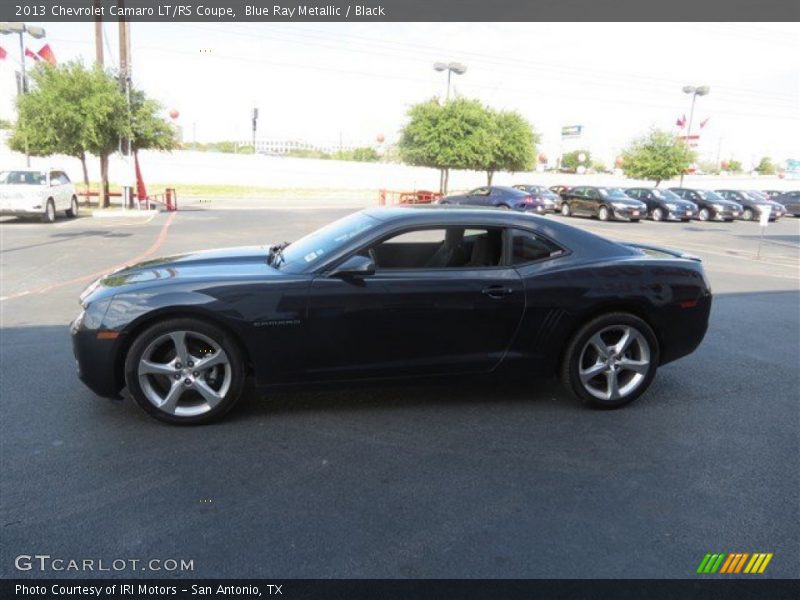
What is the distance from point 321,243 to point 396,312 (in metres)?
0.84

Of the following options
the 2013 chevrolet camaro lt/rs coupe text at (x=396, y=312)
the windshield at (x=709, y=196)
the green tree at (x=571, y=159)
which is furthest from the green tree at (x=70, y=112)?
the green tree at (x=571, y=159)

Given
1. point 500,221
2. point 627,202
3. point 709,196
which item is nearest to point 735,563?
point 500,221

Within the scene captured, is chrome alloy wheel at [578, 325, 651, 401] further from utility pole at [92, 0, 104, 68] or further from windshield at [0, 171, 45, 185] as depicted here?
utility pole at [92, 0, 104, 68]

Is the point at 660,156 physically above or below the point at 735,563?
above

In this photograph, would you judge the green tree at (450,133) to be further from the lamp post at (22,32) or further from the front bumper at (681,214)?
the lamp post at (22,32)

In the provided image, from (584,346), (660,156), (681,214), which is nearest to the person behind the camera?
(584,346)

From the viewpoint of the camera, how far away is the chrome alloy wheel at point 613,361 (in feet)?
15.0

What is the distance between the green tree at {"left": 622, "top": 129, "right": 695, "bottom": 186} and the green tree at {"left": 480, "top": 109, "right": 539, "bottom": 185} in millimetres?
10218

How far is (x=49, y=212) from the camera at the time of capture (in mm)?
18016

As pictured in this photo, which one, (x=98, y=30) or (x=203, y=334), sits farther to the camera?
(x=98, y=30)

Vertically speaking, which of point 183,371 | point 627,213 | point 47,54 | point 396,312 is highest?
point 47,54

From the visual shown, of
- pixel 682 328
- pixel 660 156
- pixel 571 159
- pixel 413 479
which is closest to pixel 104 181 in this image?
pixel 682 328

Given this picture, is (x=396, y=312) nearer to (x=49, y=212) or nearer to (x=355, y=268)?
(x=355, y=268)

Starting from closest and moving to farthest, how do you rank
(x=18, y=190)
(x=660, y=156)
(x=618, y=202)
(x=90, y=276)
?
(x=90, y=276)
(x=18, y=190)
(x=618, y=202)
(x=660, y=156)
